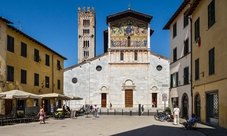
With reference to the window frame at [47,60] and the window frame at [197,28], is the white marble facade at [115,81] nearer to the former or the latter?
the window frame at [47,60]

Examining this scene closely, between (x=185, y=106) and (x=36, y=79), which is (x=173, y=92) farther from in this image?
(x=36, y=79)

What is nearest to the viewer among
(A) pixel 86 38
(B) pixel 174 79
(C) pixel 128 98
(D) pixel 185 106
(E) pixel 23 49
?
(D) pixel 185 106

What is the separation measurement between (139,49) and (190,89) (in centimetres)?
2931

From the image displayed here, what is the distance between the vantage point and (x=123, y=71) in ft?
185

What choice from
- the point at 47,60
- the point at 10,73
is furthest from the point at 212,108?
the point at 47,60

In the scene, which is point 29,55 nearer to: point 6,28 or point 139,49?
point 6,28

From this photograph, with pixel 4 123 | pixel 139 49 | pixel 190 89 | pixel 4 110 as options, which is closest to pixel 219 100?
pixel 190 89

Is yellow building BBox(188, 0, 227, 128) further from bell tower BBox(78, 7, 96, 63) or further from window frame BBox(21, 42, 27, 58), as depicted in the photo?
bell tower BBox(78, 7, 96, 63)

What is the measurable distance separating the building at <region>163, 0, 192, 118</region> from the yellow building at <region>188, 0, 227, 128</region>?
1.79 m

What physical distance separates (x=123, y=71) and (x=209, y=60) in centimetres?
3513

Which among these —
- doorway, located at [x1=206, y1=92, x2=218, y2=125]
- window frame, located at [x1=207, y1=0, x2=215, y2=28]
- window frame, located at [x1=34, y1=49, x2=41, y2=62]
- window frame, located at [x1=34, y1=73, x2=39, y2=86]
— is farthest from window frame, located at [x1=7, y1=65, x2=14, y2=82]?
window frame, located at [x1=207, y1=0, x2=215, y2=28]

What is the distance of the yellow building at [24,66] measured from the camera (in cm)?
2717

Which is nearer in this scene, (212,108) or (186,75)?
(212,108)

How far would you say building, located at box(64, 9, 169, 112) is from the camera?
183 ft
